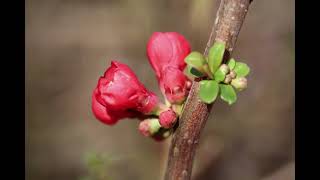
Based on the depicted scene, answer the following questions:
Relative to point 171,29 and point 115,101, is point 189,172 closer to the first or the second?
point 115,101

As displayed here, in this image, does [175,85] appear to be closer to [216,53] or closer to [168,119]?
[168,119]

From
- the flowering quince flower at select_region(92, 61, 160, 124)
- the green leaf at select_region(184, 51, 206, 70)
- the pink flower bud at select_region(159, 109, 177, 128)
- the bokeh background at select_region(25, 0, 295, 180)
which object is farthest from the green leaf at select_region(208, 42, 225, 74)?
the bokeh background at select_region(25, 0, 295, 180)

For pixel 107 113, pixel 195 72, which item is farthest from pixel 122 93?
pixel 195 72

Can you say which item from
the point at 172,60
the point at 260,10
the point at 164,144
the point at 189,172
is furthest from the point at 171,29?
the point at 189,172

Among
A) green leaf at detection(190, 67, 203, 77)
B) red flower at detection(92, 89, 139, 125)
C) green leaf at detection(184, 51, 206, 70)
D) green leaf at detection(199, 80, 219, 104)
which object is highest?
green leaf at detection(184, 51, 206, 70)

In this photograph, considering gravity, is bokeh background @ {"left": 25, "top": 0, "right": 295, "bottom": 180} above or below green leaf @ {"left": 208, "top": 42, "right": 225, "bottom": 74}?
below

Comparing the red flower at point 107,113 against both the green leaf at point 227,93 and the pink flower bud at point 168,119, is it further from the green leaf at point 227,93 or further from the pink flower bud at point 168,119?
the green leaf at point 227,93

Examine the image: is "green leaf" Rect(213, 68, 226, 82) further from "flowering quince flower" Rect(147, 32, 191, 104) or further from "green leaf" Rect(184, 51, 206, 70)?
"flowering quince flower" Rect(147, 32, 191, 104)

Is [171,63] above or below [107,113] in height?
above

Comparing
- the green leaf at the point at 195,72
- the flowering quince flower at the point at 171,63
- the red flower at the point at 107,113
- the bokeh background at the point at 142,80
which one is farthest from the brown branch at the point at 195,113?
the bokeh background at the point at 142,80
